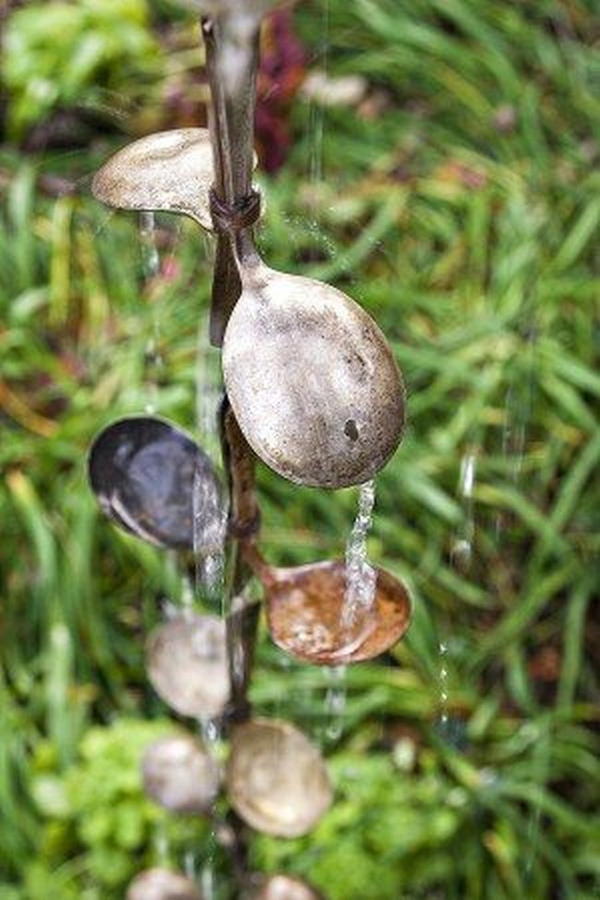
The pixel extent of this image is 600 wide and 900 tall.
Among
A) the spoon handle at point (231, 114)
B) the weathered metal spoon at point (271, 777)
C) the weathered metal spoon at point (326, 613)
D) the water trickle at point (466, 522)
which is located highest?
the spoon handle at point (231, 114)

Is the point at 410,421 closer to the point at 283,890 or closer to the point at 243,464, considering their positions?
the point at 283,890

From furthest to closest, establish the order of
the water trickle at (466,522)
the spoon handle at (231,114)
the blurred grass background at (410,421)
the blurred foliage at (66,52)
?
the blurred foliage at (66,52), the water trickle at (466,522), the blurred grass background at (410,421), the spoon handle at (231,114)

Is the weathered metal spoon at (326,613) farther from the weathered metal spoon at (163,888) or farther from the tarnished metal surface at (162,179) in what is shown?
the weathered metal spoon at (163,888)

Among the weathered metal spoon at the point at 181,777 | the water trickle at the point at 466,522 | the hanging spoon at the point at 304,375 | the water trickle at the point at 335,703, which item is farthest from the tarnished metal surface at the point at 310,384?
the water trickle at the point at 466,522

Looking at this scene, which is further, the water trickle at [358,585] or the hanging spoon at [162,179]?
the water trickle at [358,585]

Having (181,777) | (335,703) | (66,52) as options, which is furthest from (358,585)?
(66,52)

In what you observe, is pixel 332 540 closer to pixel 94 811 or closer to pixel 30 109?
pixel 94 811

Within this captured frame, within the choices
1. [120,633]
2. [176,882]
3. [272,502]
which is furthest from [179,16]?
[176,882]
